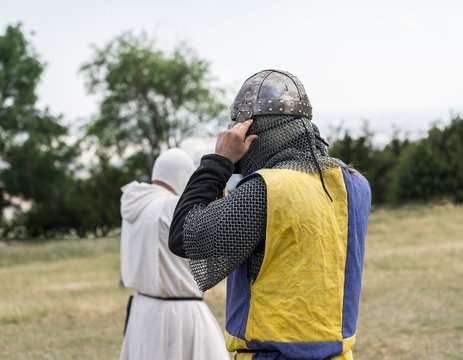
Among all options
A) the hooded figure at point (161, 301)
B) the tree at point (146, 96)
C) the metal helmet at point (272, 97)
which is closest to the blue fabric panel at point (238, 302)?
the metal helmet at point (272, 97)

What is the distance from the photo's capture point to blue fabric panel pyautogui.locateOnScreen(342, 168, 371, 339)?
6.46ft

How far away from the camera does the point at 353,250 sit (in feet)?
6.57

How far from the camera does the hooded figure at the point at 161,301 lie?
4047 millimetres

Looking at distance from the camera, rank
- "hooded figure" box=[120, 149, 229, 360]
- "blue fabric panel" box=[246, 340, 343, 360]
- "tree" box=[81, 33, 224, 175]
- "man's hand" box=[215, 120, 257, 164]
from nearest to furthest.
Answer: "blue fabric panel" box=[246, 340, 343, 360]
"man's hand" box=[215, 120, 257, 164]
"hooded figure" box=[120, 149, 229, 360]
"tree" box=[81, 33, 224, 175]

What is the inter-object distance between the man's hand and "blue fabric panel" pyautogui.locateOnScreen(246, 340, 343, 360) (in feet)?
2.05

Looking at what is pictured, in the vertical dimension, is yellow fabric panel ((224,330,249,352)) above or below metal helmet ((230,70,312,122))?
below

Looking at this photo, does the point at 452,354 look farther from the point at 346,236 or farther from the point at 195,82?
the point at 195,82

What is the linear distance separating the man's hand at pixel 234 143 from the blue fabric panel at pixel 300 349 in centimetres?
63

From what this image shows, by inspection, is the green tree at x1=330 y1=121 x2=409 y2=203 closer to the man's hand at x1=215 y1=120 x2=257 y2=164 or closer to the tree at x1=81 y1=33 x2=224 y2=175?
the tree at x1=81 y1=33 x2=224 y2=175

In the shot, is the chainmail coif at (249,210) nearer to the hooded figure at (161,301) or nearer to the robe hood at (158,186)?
the hooded figure at (161,301)

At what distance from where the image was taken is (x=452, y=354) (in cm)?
629

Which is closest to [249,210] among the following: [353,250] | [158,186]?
[353,250]

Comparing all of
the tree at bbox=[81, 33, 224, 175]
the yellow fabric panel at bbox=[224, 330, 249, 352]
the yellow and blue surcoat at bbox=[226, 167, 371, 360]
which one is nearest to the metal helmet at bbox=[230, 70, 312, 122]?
the yellow and blue surcoat at bbox=[226, 167, 371, 360]

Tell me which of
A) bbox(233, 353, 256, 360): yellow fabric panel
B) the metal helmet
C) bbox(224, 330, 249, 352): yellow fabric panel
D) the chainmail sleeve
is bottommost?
bbox(233, 353, 256, 360): yellow fabric panel
